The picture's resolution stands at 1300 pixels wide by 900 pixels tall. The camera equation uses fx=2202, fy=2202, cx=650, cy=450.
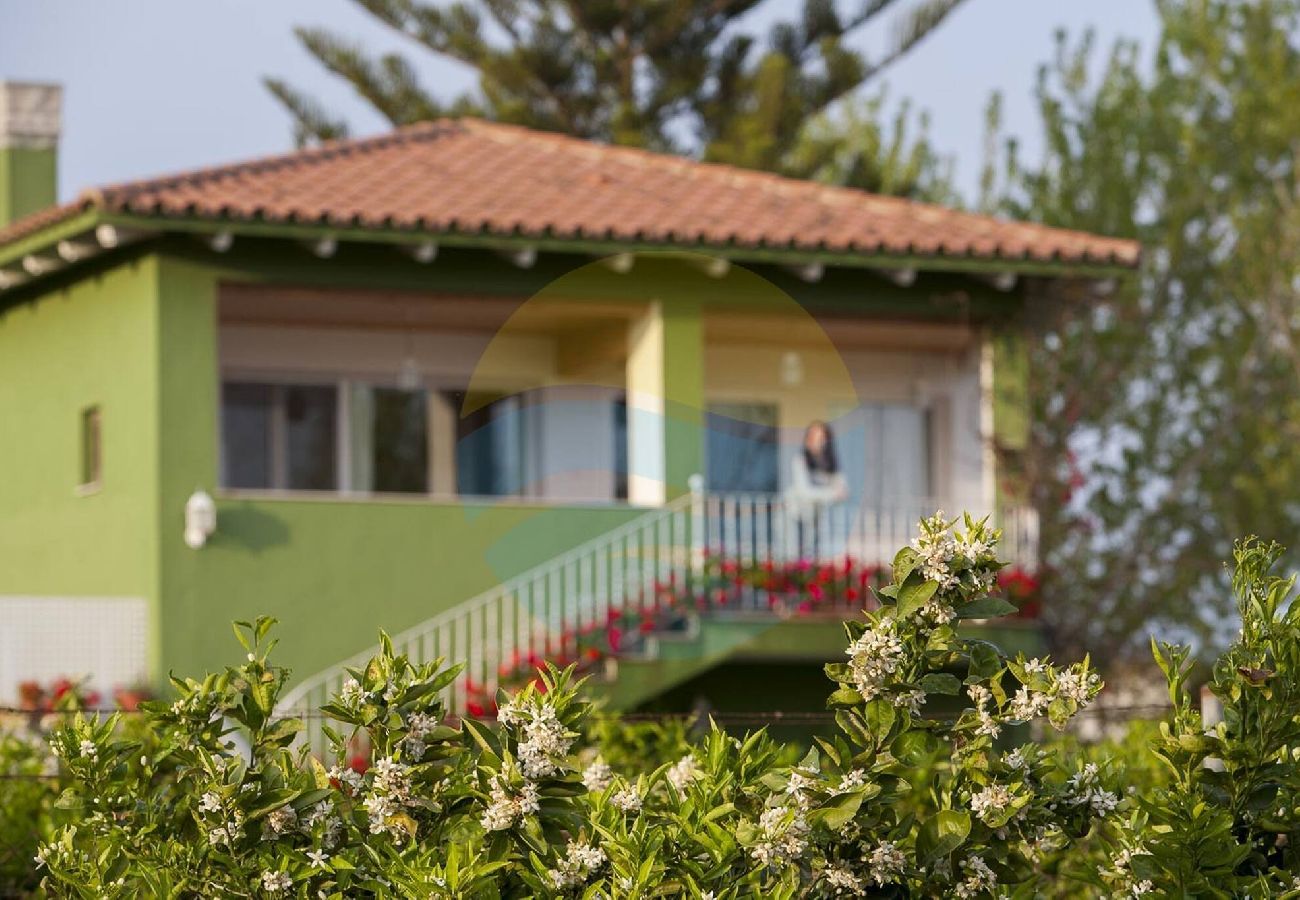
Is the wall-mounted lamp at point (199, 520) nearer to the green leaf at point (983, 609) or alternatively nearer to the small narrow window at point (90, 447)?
the small narrow window at point (90, 447)

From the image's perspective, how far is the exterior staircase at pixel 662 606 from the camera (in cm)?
1437

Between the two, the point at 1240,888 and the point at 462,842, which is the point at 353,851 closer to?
the point at 462,842

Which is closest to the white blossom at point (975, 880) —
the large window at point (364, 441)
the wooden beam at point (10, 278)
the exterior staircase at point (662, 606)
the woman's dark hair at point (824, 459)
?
the exterior staircase at point (662, 606)

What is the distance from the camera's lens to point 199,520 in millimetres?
14641

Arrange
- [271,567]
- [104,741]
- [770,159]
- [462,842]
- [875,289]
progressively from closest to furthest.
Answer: [462,842] < [104,741] < [271,567] < [875,289] < [770,159]

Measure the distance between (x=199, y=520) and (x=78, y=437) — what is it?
2.52 m

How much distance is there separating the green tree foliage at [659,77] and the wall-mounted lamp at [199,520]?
1195cm

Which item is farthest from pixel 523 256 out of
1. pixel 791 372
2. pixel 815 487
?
pixel 791 372

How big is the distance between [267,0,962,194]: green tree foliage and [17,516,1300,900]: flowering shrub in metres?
21.5

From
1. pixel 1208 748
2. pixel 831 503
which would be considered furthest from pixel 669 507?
pixel 1208 748

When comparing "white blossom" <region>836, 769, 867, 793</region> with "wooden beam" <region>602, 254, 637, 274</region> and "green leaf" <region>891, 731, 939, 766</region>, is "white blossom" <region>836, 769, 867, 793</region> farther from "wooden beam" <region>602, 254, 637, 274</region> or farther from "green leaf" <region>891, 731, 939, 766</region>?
"wooden beam" <region>602, 254, 637, 274</region>

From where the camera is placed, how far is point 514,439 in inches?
672

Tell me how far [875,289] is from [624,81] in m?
11.7

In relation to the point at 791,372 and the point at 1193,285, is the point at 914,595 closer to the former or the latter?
the point at 791,372
